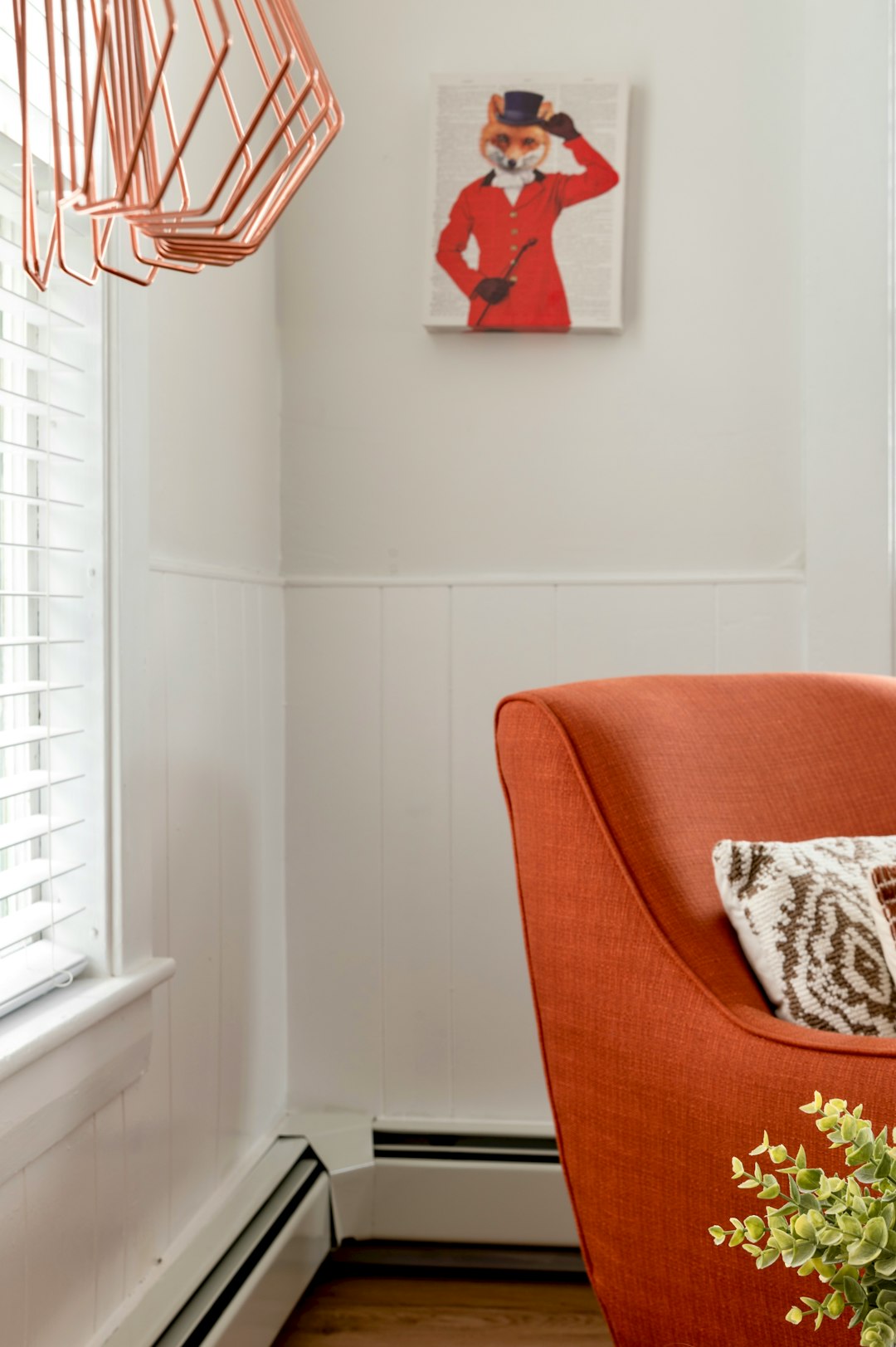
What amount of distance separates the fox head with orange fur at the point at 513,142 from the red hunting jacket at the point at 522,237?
0.03 m

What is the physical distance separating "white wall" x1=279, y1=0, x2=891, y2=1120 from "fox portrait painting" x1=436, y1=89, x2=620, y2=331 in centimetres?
5

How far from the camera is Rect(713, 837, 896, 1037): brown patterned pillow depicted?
115 cm

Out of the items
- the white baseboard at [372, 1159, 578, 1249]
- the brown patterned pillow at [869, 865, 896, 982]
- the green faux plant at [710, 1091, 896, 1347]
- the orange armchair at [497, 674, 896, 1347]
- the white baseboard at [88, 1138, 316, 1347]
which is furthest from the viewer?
the white baseboard at [372, 1159, 578, 1249]

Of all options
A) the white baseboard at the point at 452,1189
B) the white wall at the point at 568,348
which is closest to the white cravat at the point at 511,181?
the white wall at the point at 568,348

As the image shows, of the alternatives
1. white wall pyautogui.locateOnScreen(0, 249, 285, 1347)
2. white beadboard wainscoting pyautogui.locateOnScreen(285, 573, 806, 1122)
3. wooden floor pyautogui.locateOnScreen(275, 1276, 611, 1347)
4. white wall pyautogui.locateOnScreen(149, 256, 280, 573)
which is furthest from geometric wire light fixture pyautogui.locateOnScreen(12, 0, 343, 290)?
wooden floor pyautogui.locateOnScreen(275, 1276, 611, 1347)

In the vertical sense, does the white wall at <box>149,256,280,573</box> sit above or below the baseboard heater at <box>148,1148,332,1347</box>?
above

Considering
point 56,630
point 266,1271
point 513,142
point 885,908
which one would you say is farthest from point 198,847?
point 513,142

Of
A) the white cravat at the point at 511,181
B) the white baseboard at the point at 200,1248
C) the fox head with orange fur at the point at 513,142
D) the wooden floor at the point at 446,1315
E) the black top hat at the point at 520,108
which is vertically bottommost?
the wooden floor at the point at 446,1315

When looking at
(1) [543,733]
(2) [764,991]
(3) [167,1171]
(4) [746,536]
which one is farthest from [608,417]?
(3) [167,1171]

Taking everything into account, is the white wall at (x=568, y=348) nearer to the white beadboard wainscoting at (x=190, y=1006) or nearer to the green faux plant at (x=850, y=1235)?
the white beadboard wainscoting at (x=190, y=1006)

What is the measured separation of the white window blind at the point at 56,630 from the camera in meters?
1.23

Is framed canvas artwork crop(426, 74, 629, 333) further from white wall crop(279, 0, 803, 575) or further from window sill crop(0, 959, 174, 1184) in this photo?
window sill crop(0, 959, 174, 1184)

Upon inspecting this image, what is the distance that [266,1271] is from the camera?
5.08ft

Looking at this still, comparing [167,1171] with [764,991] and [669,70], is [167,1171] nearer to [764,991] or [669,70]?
[764,991]
